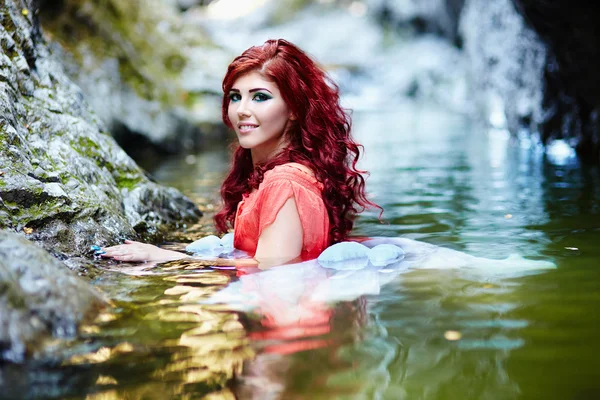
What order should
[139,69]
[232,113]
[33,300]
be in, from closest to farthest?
1. [33,300]
2. [232,113]
3. [139,69]

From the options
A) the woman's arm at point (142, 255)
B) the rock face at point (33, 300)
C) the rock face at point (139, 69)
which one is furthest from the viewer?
the rock face at point (139, 69)

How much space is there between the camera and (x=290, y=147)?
3.67 meters

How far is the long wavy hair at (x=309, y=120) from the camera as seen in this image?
3598 millimetres

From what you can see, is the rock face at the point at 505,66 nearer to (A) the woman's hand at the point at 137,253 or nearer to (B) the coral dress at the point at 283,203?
(B) the coral dress at the point at 283,203

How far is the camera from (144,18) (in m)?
12.5

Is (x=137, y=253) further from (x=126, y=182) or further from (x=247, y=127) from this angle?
(x=126, y=182)

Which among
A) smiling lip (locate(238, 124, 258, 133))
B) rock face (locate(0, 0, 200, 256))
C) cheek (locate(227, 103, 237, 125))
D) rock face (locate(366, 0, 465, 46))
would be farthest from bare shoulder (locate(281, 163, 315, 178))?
rock face (locate(366, 0, 465, 46))

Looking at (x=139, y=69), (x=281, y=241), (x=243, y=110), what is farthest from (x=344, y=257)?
(x=139, y=69)

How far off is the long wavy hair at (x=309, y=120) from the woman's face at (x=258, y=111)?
0.04 m

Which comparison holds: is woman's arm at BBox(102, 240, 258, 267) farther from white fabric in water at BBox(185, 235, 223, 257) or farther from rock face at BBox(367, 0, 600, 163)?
rock face at BBox(367, 0, 600, 163)

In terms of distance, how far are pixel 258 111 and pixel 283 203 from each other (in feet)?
1.99

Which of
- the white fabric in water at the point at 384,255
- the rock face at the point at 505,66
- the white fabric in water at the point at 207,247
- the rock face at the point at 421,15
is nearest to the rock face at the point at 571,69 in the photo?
the rock face at the point at 505,66

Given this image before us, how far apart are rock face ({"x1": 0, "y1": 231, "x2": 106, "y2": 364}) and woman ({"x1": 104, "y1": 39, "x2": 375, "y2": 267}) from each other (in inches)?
41.3

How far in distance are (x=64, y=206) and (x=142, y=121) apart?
23.8 feet
